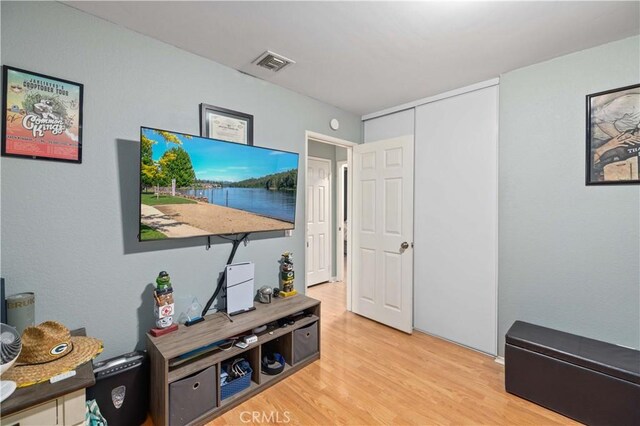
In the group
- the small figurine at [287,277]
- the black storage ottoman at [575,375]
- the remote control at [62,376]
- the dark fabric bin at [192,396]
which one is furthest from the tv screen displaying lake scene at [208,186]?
the black storage ottoman at [575,375]

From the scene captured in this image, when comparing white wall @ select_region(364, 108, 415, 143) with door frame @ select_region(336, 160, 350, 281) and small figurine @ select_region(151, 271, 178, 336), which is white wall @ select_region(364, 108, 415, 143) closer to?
door frame @ select_region(336, 160, 350, 281)

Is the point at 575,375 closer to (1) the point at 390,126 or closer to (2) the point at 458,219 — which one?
(2) the point at 458,219

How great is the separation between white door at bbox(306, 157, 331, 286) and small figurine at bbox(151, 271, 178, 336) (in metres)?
2.65

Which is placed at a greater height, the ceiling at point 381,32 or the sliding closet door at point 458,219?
the ceiling at point 381,32

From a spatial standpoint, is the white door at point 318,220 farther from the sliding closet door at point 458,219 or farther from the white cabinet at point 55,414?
the white cabinet at point 55,414

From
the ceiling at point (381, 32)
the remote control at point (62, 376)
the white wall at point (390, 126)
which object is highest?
the ceiling at point (381, 32)

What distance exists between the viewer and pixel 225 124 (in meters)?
2.21

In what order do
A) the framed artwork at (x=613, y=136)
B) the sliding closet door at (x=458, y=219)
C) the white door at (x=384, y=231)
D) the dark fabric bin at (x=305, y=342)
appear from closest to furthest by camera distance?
the framed artwork at (x=613, y=136)
the dark fabric bin at (x=305, y=342)
the sliding closet door at (x=458, y=219)
the white door at (x=384, y=231)

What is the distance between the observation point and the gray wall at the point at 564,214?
1.84 m

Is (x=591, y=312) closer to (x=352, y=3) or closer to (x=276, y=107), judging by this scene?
(x=352, y=3)

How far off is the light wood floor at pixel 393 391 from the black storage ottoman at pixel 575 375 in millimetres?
106

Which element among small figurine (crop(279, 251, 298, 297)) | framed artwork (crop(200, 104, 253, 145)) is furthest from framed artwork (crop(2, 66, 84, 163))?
small figurine (crop(279, 251, 298, 297))

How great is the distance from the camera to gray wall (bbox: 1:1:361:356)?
1.44 meters

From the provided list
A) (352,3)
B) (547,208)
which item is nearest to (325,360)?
(547,208)
